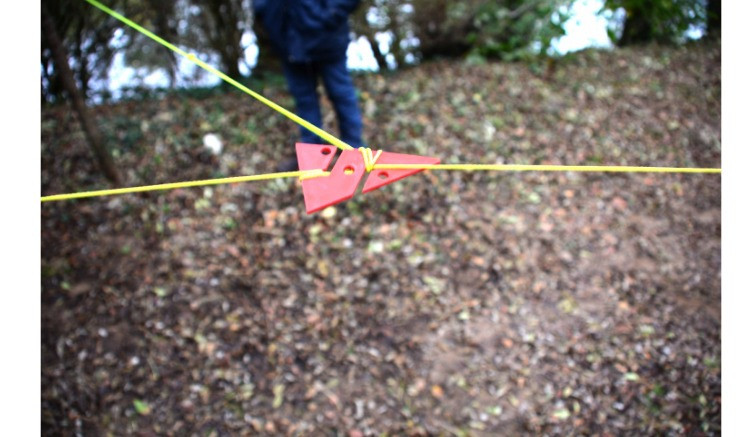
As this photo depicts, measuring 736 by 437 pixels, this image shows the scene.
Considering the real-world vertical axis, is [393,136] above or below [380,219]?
above

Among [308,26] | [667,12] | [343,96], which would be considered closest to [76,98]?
[308,26]

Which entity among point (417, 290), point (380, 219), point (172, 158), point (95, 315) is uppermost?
point (172, 158)

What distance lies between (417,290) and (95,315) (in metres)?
1.63

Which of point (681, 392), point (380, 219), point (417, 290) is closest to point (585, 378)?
point (681, 392)

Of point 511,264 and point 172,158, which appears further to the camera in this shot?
point 172,158

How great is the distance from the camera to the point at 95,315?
→ 262 centimetres

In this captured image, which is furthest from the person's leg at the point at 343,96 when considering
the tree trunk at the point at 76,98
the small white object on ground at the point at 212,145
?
the tree trunk at the point at 76,98

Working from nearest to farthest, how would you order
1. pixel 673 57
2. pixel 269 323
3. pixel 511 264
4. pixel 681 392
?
1. pixel 681 392
2. pixel 269 323
3. pixel 511 264
4. pixel 673 57

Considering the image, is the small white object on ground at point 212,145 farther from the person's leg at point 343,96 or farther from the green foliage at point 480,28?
the green foliage at point 480,28

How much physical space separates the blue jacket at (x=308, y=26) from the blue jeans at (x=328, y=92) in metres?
0.08

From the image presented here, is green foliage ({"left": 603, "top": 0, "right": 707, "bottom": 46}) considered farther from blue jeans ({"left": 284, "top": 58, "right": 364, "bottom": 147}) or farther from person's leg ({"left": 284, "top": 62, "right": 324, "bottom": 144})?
person's leg ({"left": 284, "top": 62, "right": 324, "bottom": 144})

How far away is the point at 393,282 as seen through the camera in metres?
2.82

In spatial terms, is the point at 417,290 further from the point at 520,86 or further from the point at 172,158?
the point at 520,86

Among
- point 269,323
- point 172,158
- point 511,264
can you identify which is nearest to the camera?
point 269,323
